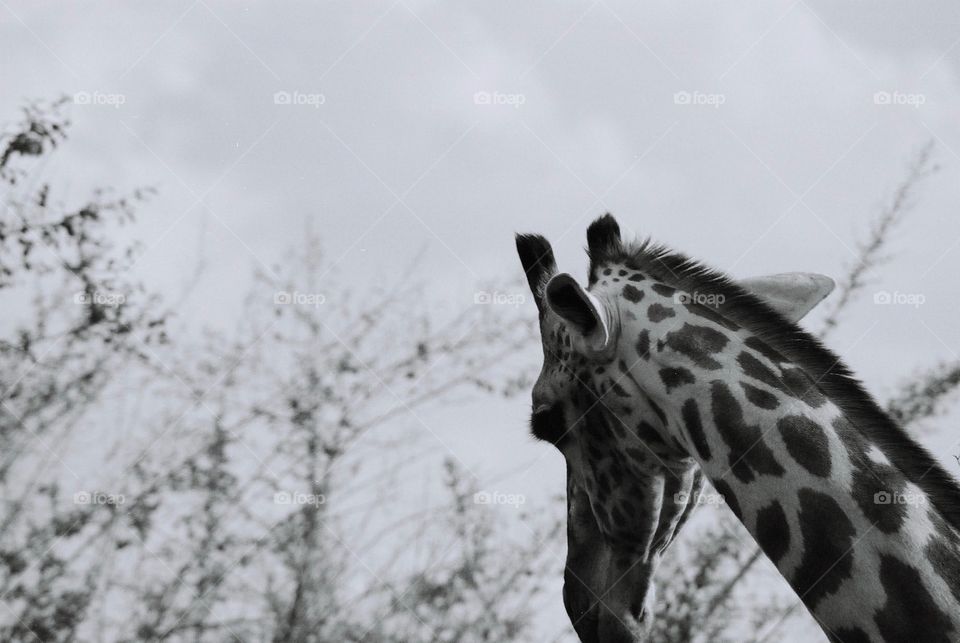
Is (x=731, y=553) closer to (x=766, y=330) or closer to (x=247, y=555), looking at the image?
(x=247, y=555)

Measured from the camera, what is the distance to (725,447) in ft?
9.91

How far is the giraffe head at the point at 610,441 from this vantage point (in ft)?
10.9

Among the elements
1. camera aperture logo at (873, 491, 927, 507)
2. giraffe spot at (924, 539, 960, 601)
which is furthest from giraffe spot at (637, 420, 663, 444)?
giraffe spot at (924, 539, 960, 601)

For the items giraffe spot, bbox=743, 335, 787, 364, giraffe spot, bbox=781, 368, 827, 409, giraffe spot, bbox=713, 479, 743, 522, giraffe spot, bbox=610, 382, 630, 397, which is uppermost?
giraffe spot, bbox=743, 335, 787, 364

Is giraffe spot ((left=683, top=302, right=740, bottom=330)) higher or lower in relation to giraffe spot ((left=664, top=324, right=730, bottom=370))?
higher

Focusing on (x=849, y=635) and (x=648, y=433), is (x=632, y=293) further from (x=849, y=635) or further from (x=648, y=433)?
(x=849, y=635)

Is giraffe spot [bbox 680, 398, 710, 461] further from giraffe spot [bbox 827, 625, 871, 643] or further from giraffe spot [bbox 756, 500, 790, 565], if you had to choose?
giraffe spot [bbox 827, 625, 871, 643]

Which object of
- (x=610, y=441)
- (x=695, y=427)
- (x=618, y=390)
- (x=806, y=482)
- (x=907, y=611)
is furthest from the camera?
(x=610, y=441)

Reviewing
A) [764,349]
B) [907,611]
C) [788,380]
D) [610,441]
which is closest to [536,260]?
[610,441]

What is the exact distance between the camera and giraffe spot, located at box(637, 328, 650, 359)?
129 inches

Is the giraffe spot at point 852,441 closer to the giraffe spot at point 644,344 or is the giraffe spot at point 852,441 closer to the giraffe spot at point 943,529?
the giraffe spot at point 943,529

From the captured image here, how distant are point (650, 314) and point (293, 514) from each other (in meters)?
2.92

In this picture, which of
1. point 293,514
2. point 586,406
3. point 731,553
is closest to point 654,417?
point 586,406

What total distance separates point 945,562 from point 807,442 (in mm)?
418
